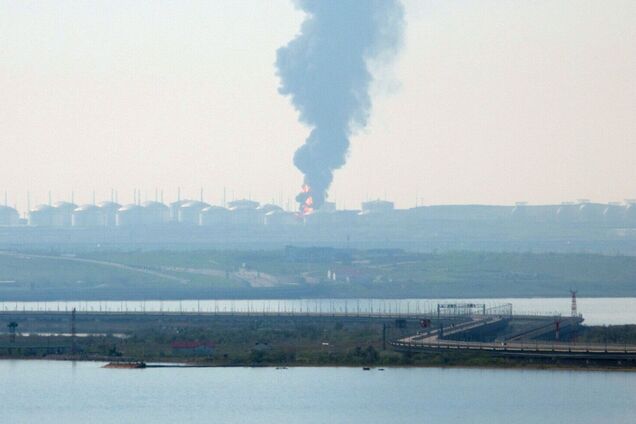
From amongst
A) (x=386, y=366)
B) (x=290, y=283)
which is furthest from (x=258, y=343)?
(x=290, y=283)

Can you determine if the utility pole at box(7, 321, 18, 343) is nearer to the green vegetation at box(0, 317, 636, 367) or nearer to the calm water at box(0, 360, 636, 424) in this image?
the green vegetation at box(0, 317, 636, 367)

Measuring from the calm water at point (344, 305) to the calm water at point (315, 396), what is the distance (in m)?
51.6

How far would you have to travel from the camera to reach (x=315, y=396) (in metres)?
77.8

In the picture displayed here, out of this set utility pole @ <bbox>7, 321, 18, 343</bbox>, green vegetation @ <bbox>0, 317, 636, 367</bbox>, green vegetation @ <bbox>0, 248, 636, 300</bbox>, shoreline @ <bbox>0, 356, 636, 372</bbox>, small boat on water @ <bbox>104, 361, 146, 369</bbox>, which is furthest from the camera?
green vegetation @ <bbox>0, 248, 636, 300</bbox>

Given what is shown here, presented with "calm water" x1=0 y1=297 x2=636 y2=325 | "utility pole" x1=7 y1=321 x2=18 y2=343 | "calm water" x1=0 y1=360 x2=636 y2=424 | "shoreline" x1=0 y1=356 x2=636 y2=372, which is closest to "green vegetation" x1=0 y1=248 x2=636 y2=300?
"calm water" x1=0 y1=297 x2=636 y2=325

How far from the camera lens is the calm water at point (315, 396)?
239 ft

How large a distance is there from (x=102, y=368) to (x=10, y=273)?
363 ft

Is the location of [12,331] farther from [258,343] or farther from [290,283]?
[290,283]

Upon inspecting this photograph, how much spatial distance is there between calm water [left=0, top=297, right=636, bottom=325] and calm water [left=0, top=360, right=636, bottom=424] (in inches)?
2032

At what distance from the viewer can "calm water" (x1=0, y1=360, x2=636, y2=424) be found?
72.8 meters

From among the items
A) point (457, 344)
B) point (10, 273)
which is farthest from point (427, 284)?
point (457, 344)

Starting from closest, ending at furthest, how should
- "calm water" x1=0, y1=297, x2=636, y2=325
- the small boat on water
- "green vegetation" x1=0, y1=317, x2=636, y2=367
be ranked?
the small boat on water < "green vegetation" x1=0, y1=317, x2=636, y2=367 < "calm water" x1=0, y1=297, x2=636, y2=325

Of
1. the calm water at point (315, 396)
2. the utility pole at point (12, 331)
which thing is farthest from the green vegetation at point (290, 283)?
the calm water at point (315, 396)

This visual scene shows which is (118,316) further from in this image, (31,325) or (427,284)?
(427,284)
